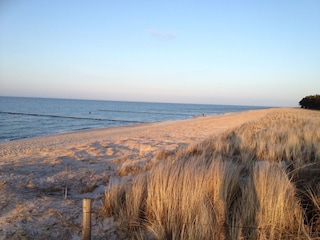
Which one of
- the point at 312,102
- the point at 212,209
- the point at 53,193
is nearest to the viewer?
the point at 212,209

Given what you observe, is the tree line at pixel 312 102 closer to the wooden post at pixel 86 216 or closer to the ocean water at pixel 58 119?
the ocean water at pixel 58 119

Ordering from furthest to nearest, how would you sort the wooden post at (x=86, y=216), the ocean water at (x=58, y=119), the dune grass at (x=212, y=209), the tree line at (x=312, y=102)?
1. the tree line at (x=312, y=102)
2. the ocean water at (x=58, y=119)
3. the dune grass at (x=212, y=209)
4. the wooden post at (x=86, y=216)

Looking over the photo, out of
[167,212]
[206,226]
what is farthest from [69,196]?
[206,226]

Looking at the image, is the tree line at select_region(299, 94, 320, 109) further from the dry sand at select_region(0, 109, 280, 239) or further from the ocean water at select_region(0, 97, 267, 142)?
the dry sand at select_region(0, 109, 280, 239)

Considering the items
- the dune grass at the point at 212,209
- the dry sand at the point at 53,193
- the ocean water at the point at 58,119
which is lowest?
the ocean water at the point at 58,119

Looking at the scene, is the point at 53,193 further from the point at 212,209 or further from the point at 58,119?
the point at 58,119

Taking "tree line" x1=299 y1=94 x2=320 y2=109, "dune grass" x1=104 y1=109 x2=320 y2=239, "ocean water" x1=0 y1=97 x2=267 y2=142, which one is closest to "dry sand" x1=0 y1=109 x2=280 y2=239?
"dune grass" x1=104 y1=109 x2=320 y2=239

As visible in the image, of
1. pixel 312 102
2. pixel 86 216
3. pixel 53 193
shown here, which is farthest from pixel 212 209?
pixel 312 102

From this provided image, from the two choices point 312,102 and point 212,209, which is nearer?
point 212,209

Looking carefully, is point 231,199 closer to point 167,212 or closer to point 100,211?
point 167,212

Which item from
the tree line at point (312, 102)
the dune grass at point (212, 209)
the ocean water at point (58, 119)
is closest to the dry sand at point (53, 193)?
the dune grass at point (212, 209)

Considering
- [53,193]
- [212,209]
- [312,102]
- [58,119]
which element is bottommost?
[58,119]

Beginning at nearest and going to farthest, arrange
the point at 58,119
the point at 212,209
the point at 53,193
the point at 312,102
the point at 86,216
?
the point at 86,216, the point at 212,209, the point at 53,193, the point at 58,119, the point at 312,102

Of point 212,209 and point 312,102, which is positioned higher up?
point 312,102
